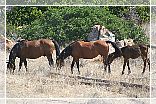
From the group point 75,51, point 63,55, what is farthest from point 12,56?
point 75,51

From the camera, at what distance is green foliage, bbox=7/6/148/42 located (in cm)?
478

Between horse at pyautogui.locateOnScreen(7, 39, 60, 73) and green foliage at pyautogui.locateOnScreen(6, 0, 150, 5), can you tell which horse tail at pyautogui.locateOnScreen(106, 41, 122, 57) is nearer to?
green foliage at pyautogui.locateOnScreen(6, 0, 150, 5)

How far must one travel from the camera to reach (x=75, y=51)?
489 cm

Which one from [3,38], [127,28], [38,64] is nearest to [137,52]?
[127,28]

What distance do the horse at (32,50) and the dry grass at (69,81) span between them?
1.8 inches

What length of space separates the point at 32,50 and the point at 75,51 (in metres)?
0.38

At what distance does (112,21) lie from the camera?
15.8ft

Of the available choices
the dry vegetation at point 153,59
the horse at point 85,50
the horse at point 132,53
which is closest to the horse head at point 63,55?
the horse at point 85,50

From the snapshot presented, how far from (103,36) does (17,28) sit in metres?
0.74

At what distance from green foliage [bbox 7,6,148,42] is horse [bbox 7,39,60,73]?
0.05 m

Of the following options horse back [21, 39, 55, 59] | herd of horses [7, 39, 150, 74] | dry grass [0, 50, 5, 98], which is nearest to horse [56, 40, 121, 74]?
herd of horses [7, 39, 150, 74]

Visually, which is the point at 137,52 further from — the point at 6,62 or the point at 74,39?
the point at 6,62

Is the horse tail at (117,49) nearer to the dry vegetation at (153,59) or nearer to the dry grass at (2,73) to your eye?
the dry vegetation at (153,59)

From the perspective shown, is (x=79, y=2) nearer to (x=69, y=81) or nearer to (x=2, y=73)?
(x=69, y=81)
